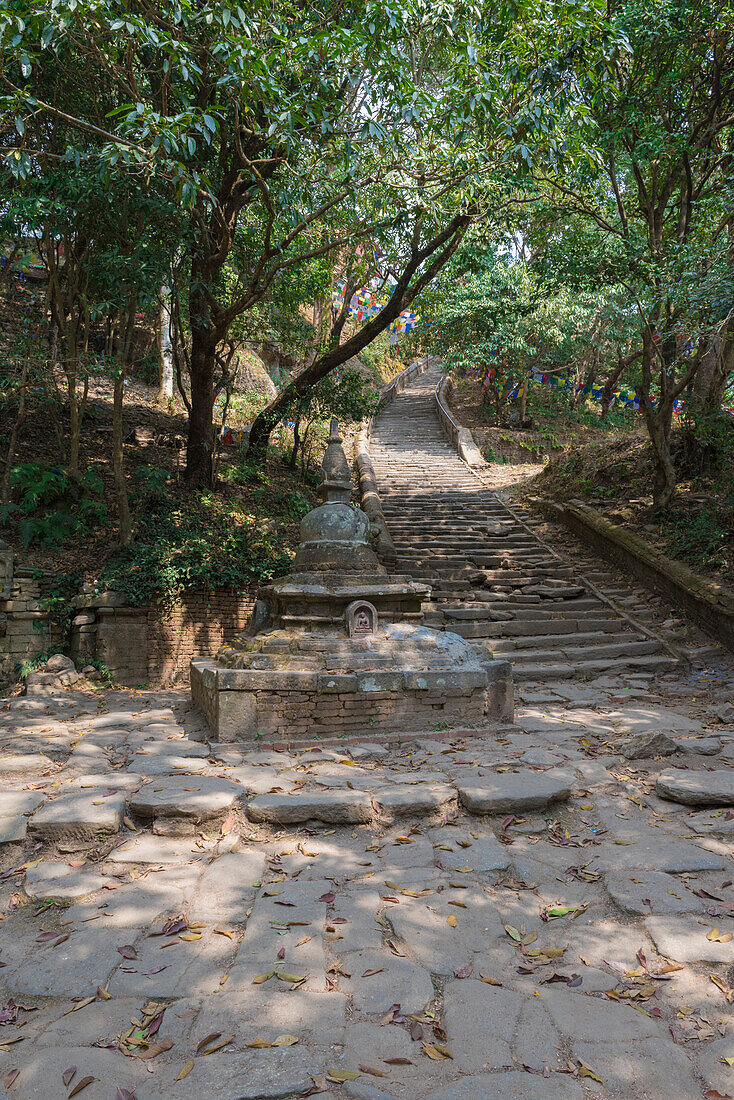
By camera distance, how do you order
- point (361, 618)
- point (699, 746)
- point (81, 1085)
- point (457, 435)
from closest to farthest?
point (81, 1085)
point (699, 746)
point (361, 618)
point (457, 435)

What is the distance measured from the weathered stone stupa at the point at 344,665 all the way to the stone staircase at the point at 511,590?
1.75 m

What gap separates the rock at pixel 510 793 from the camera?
3721mm

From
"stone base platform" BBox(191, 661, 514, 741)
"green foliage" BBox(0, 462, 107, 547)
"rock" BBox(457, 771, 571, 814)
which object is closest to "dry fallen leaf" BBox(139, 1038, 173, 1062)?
"rock" BBox(457, 771, 571, 814)

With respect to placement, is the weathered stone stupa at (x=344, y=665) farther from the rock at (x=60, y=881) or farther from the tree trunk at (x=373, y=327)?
the tree trunk at (x=373, y=327)

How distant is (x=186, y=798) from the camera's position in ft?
12.0

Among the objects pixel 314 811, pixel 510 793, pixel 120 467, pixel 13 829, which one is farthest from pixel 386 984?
pixel 120 467

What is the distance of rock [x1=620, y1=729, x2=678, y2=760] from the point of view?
458 centimetres

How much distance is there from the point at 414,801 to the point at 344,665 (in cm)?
197

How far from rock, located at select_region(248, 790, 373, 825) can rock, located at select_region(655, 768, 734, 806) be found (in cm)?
177

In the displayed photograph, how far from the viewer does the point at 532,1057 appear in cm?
199

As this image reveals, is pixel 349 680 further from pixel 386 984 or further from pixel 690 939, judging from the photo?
pixel 690 939

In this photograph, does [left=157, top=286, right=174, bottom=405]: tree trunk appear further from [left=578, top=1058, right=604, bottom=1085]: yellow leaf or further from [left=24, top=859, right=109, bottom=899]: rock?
[left=578, top=1058, right=604, bottom=1085]: yellow leaf

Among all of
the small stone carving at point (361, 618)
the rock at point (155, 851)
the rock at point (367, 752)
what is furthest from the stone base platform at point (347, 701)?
the rock at point (155, 851)

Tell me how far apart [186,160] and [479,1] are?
3634mm
